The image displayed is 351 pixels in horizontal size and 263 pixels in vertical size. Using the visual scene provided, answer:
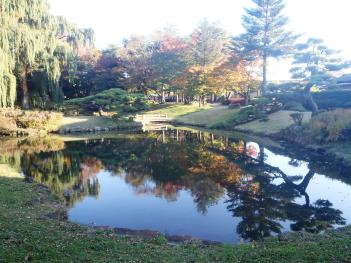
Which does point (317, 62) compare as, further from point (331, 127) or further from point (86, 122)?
point (86, 122)

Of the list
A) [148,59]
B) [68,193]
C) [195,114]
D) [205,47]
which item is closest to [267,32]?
[205,47]

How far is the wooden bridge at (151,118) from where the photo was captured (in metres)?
43.4

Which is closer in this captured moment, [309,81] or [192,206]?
[192,206]

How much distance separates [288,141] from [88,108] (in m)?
26.3

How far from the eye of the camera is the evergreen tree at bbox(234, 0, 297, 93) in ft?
132

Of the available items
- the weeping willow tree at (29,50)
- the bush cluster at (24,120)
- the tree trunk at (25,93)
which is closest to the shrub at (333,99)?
the bush cluster at (24,120)

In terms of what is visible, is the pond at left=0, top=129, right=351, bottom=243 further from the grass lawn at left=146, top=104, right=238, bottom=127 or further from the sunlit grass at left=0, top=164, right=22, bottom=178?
the grass lawn at left=146, top=104, right=238, bottom=127

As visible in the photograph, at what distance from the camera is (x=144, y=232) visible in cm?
1005

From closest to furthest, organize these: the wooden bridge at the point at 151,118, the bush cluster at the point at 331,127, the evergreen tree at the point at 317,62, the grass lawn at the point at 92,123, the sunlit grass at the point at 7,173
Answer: the sunlit grass at the point at 7,173
the bush cluster at the point at 331,127
the evergreen tree at the point at 317,62
the grass lawn at the point at 92,123
the wooden bridge at the point at 151,118

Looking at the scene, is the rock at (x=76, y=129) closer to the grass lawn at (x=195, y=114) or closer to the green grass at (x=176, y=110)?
the grass lawn at (x=195, y=114)

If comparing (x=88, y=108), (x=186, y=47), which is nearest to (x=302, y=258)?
(x=88, y=108)

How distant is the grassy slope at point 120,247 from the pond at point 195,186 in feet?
4.96

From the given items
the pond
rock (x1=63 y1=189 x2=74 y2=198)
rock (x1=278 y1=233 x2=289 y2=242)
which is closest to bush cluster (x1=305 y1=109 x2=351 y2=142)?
the pond

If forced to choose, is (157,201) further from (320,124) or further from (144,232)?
(320,124)
